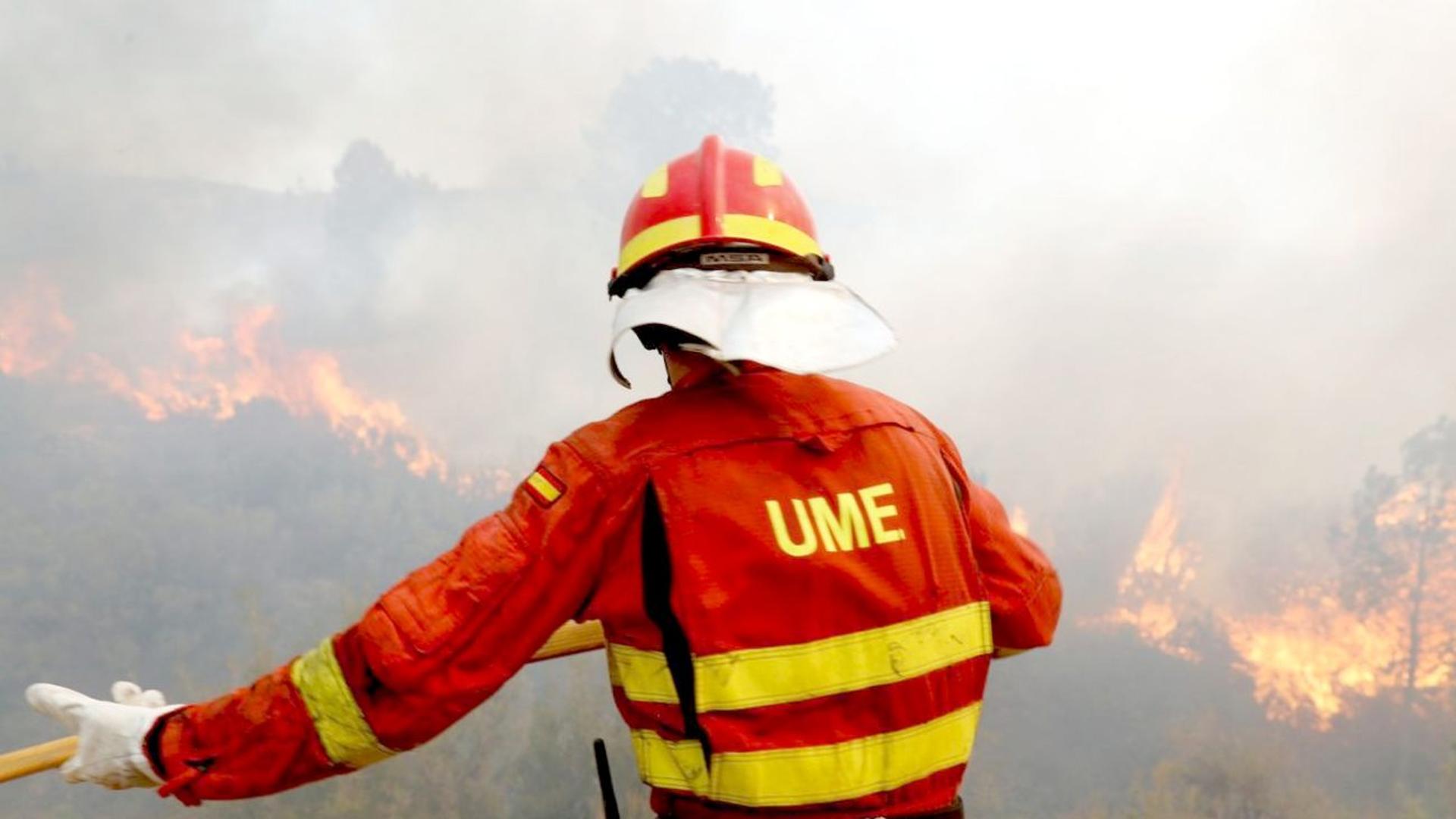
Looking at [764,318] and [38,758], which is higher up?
[764,318]

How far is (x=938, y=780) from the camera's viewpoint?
2434mm

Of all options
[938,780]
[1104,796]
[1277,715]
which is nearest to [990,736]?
[1104,796]

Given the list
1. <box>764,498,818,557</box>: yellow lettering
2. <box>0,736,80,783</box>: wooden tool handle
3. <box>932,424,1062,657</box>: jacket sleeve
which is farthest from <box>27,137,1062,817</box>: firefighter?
<box>932,424,1062,657</box>: jacket sleeve

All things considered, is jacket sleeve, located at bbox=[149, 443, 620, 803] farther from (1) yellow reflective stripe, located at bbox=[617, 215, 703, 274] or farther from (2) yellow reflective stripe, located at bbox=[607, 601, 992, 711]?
(1) yellow reflective stripe, located at bbox=[617, 215, 703, 274]

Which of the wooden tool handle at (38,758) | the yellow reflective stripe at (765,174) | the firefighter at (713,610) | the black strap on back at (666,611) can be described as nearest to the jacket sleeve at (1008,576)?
the firefighter at (713,610)

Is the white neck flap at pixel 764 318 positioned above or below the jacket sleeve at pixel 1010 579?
above

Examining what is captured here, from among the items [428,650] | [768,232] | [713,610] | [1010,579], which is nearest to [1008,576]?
[1010,579]

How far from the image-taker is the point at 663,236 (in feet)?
8.48

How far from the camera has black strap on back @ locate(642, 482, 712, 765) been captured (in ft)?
7.23

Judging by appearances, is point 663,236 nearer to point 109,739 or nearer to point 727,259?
point 727,259

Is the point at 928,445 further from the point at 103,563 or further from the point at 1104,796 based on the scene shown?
the point at 1104,796

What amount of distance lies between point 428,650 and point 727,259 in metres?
1.34

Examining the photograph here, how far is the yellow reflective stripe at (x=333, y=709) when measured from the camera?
7.50 ft

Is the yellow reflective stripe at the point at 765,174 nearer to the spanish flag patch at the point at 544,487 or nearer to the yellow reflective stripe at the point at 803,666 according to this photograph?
the spanish flag patch at the point at 544,487
